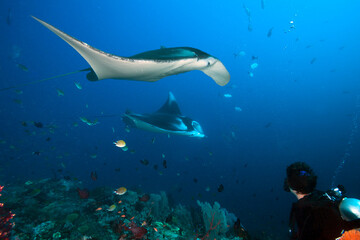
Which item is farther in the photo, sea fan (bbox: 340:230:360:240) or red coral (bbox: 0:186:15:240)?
red coral (bbox: 0:186:15:240)

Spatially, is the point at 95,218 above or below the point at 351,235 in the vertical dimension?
below

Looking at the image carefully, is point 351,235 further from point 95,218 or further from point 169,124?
point 169,124

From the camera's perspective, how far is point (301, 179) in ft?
6.48

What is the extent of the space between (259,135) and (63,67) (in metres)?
60.2

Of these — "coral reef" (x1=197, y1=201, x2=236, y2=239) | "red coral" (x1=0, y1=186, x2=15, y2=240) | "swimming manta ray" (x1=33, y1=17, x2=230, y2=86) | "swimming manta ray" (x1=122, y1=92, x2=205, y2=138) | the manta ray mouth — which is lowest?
"red coral" (x1=0, y1=186, x2=15, y2=240)

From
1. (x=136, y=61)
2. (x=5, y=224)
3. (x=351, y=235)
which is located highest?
(x=136, y=61)

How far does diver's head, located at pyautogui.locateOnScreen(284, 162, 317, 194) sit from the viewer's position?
6.42 feet

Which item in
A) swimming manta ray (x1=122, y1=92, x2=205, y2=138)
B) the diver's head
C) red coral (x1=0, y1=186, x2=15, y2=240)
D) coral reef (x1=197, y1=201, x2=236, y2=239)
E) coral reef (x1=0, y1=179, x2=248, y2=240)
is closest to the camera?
the diver's head

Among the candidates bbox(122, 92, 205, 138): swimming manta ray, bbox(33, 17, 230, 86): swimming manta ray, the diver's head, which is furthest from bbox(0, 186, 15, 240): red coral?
the diver's head

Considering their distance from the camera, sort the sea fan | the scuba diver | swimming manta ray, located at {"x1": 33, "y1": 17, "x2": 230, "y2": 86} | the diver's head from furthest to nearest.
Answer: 1. swimming manta ray, located at {"x1": 33, "y1": 17, "x2": 230, "y2": 86}
2. the diver's head
3. the sea fan
4. the scuba diver

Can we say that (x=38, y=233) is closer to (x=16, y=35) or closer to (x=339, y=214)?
(x=339, y=214)

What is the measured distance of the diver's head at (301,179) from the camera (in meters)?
1.96

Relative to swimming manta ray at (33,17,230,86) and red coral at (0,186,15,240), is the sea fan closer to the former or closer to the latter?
swimming manta ray at (33,17,230,86)

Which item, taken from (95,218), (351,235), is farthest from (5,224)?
(351,235)
